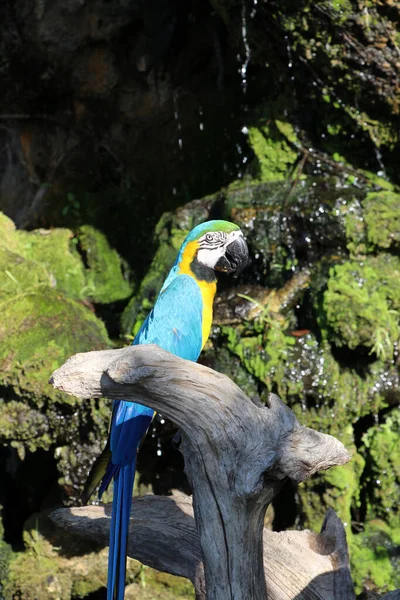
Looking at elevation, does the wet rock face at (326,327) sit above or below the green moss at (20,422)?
above

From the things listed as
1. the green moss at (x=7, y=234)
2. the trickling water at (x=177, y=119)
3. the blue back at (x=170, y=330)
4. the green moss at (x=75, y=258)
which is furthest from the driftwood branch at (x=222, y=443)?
the trickling water at (x=177, y=119)

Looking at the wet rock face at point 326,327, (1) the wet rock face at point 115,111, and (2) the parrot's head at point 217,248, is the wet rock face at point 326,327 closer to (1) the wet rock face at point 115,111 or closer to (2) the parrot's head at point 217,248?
(1) the wet rock face at point 115,111

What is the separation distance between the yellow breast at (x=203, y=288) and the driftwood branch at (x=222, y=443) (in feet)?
2.80

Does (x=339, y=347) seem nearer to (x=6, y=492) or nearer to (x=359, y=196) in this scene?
(x=359, y=196)

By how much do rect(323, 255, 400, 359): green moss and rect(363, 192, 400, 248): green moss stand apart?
0.56ft

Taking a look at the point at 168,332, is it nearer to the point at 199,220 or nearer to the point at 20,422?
the point at 20,422

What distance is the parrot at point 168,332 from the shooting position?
259 cm

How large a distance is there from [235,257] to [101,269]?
3.04 metres

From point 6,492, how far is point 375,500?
260 centimetres

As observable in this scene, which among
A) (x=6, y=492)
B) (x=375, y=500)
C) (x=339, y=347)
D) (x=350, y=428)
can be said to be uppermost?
(x=339, y=347)

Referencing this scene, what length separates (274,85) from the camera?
552cm

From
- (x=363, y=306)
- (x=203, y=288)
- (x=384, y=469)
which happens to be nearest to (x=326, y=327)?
(x=363, y=306)

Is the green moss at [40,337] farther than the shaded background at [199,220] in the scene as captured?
No

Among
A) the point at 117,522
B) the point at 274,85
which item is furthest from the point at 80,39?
the point at 117,522
